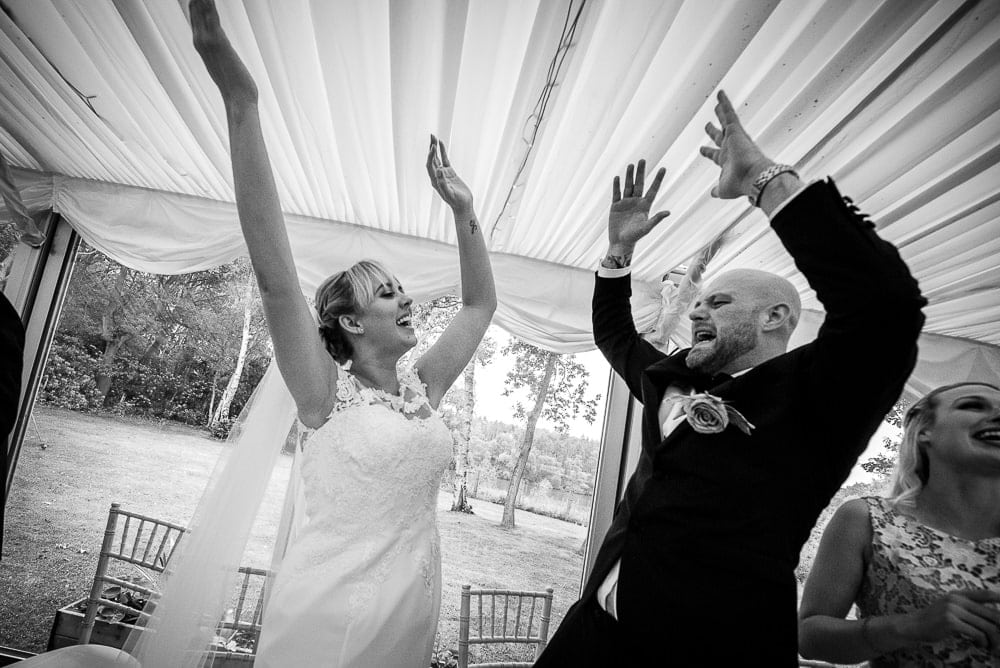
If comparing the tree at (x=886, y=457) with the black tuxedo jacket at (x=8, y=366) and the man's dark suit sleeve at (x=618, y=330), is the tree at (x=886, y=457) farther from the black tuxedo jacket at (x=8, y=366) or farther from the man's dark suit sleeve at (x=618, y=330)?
the black tuxedo jacket at (x=8, y=366)

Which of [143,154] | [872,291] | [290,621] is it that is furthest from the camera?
[143,154]

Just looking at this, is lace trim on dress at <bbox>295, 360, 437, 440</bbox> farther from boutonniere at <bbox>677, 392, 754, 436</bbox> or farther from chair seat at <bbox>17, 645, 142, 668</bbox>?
chair seat at <bbox>17, 645, 142, 668</bbox>

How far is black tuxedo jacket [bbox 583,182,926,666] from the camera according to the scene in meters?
1.04

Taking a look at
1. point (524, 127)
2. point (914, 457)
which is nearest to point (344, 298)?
point (524, 127)

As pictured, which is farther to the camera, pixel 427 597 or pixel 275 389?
pixel 275 389

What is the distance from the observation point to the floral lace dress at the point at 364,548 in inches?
53.1

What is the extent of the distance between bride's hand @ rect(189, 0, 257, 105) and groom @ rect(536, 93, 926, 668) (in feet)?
3.74

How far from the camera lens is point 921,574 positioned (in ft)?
4.92

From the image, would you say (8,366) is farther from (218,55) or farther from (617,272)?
(617,272)

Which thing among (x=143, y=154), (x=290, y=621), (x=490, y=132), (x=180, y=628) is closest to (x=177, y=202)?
(x=143, y=154)

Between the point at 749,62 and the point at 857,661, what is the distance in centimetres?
247

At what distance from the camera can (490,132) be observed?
336 centimetres

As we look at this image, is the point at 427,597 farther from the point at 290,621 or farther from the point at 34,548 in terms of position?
the point at 34,548

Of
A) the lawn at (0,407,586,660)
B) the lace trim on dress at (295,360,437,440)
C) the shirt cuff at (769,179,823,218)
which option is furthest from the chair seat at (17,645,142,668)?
the lawn at (0,407,586,660)
